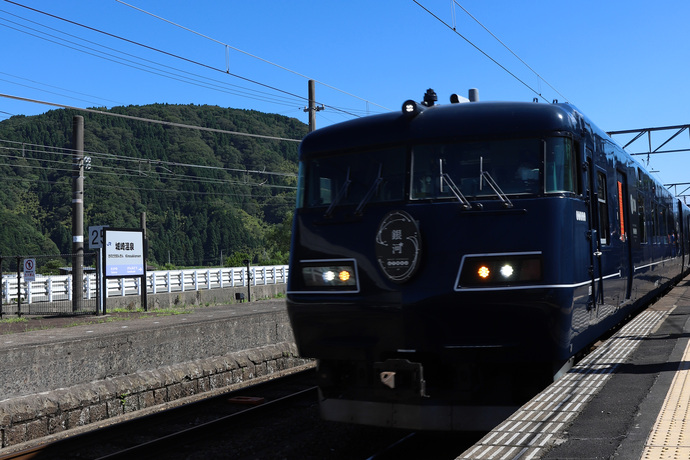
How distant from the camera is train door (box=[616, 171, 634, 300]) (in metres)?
8.74

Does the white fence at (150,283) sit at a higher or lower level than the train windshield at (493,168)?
lower

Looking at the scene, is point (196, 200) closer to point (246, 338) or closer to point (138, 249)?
point (138, 249)

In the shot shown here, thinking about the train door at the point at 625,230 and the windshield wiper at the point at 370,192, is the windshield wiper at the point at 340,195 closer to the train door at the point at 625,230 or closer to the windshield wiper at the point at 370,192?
the windshield wiper at the point at 370,192

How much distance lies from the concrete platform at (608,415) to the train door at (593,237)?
590mm

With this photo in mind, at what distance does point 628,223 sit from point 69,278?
891 inches

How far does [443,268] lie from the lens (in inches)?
234

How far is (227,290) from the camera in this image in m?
33.6

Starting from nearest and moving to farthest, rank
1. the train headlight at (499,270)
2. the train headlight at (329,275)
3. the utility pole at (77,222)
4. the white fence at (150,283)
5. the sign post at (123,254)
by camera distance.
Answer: the train headlight at (499,270)
the train headlight at (329,275)
the sign post at (123,254)
the utility pole at (77,222)
the white fence at (150,283)

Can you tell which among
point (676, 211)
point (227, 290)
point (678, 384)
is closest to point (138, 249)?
point (227, 290)

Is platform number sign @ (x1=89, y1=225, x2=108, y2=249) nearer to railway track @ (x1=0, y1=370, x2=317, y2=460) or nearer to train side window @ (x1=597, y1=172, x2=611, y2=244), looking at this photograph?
railway track @ (x1=0, y1=370, x2=317, y2=460)

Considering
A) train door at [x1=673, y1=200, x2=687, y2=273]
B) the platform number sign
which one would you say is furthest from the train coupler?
the platform number sign

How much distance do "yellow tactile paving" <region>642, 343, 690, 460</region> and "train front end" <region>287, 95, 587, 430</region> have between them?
105 centimetres

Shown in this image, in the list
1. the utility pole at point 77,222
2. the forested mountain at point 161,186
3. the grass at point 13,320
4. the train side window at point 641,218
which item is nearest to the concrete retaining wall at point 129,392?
the train side window at point 641,218

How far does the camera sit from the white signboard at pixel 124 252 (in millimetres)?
22156
